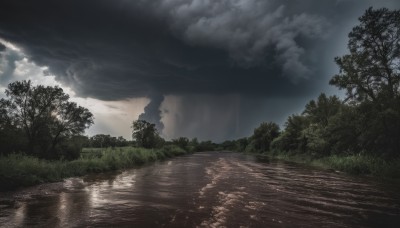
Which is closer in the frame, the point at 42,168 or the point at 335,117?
the point at 42,168

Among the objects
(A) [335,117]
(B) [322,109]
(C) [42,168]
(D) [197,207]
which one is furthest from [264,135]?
(D) [197,207]

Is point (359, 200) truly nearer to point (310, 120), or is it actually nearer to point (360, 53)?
point (360, 53)

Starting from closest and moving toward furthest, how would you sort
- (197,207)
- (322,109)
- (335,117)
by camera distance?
1. (197,207)
2. (335,117)
3. (322,109)

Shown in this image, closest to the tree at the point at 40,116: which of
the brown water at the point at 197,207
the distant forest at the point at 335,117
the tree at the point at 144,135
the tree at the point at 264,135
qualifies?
the distant forest at the point at 335,117

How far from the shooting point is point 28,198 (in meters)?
13.5

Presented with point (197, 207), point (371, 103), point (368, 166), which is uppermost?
point (371, 103)

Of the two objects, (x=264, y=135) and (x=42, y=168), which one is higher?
(x=264, y=135)

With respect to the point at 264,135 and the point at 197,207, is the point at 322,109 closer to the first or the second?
the point at 264,135

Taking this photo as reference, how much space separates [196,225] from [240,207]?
348 cm

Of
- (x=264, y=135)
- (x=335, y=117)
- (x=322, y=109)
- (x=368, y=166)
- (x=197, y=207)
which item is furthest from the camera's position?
(x=264, y=135)

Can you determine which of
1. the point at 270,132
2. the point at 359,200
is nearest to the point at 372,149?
the point at 359,200

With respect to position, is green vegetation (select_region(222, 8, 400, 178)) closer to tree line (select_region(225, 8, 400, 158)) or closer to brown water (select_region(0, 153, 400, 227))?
tree line (select_region(225, 8, 400, 158))

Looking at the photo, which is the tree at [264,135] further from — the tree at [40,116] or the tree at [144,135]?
the tree at [40,116]

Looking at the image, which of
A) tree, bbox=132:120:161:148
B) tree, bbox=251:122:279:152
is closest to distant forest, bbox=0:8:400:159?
tree, bbox=132:120:161:148
